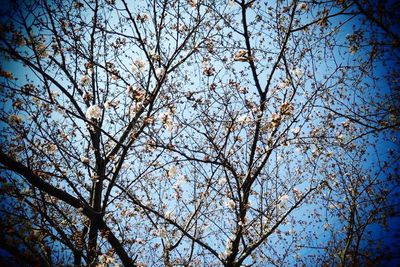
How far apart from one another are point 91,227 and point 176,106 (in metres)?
2.94

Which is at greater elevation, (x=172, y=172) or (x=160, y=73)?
(x=160, y=73)

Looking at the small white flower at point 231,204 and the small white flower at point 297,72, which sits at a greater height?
the small white flower at point 297,72

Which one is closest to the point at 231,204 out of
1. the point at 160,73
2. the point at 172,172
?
the point at 172,172

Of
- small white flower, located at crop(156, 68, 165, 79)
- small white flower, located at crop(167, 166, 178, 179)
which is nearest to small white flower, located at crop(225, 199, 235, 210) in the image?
small white flower, located at crop(167, 166, 178, 179)

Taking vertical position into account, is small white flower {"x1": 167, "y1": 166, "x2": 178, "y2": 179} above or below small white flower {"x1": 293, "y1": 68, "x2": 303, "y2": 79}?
below

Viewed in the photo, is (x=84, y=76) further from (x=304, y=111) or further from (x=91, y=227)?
(x=304, y=111)

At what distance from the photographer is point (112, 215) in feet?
20.1

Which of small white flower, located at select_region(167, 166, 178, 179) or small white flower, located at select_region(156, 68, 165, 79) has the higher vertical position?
small white flower, located at select_region(156, 68, 165, 79)

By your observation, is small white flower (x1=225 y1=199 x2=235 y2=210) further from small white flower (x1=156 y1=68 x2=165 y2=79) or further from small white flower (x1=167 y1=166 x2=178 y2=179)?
small white flower (x1=156 y1=68 x2=165 y2=79)

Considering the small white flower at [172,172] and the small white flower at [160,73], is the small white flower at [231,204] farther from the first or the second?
the small white flower at [160,73]

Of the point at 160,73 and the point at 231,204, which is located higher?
the point at 160,73

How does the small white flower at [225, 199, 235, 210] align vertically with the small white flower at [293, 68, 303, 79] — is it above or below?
below

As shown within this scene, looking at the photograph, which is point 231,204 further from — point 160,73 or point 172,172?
point 160,73

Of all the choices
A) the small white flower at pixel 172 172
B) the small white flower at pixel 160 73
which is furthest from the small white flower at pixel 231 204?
the small white flower at pixel 160 73
